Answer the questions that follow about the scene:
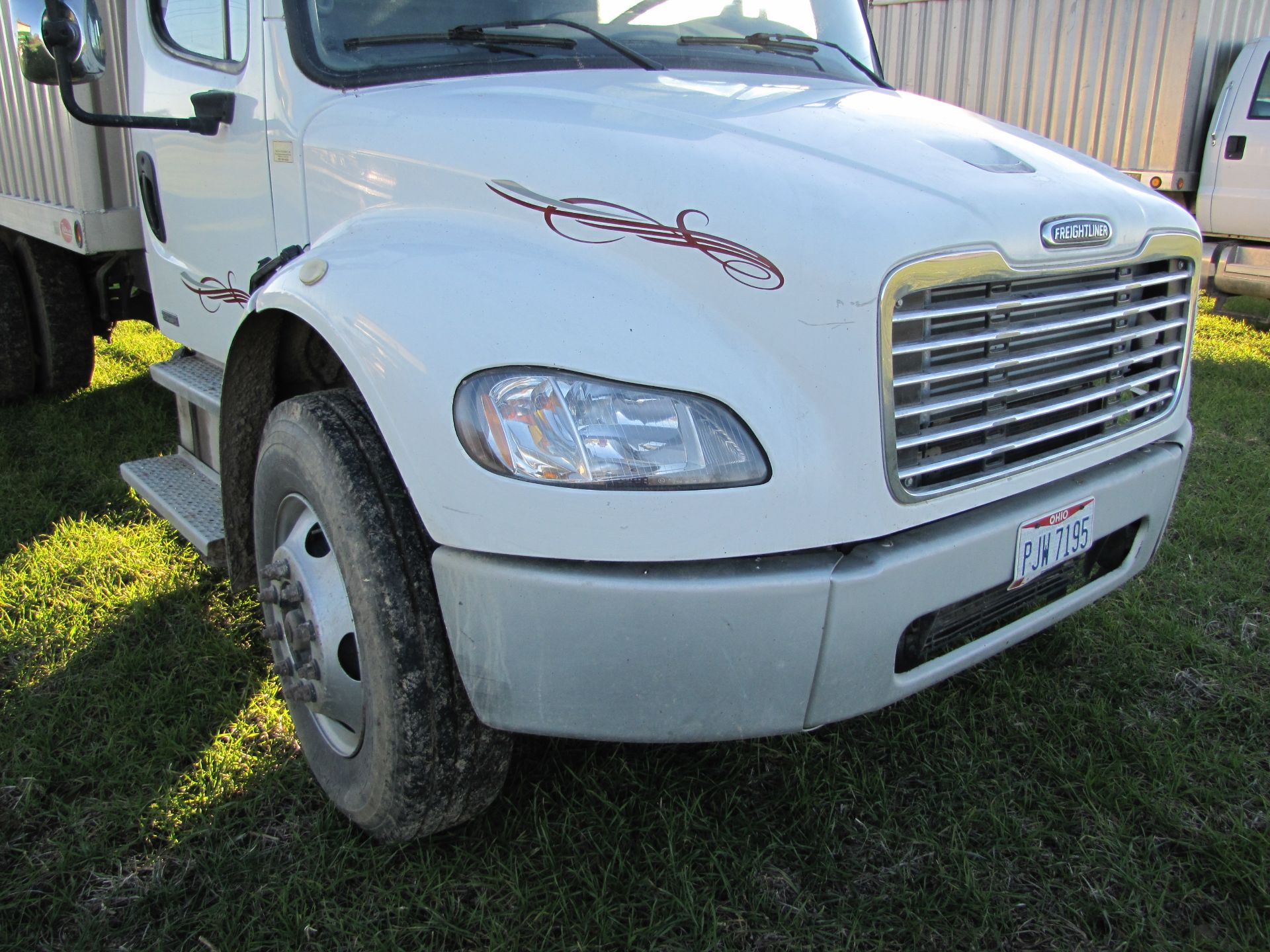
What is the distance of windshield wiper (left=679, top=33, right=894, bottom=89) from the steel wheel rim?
1.66m

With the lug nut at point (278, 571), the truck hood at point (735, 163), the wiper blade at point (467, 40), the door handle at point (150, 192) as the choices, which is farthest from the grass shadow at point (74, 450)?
the wiper blade at point (467, 40)

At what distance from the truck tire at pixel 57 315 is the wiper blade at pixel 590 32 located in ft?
12.1

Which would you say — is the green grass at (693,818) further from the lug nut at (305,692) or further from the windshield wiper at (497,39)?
the windshield wiper at (497,39)

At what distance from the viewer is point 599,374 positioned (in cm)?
176

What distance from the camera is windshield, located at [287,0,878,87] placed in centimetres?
255

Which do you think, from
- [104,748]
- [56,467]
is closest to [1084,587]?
[104,748]

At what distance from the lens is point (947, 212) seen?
1892 millimetres

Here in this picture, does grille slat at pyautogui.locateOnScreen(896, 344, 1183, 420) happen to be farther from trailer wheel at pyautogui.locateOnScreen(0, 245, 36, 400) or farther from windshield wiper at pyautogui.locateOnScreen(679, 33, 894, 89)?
trailer wheel at pyautogui.locateOnScreen(0, 245, 36, 400)

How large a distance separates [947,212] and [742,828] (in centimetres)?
147

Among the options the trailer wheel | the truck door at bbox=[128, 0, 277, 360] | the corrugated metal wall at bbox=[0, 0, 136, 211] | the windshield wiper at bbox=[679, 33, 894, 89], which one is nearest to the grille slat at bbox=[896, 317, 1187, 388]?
the windshield wiper at bbox=[679, 33, 894, 89]

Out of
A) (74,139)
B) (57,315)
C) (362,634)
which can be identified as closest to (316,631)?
(362,634)

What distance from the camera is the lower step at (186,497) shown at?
3.08 m

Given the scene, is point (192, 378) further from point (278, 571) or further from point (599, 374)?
point (599, 374)

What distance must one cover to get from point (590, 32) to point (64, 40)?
1330mm
